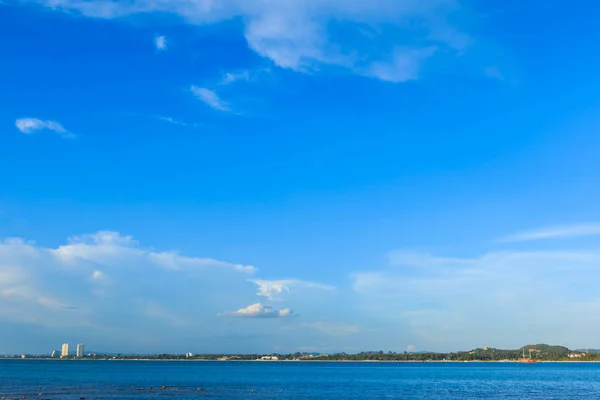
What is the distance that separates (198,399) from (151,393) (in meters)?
15.3

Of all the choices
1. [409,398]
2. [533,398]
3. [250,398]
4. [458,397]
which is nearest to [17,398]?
[250,398]

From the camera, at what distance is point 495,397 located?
346ft

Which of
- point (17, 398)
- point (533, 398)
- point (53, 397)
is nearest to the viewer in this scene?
point (17, 398)

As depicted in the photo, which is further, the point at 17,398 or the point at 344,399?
the point at 344,399

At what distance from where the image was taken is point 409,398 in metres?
103

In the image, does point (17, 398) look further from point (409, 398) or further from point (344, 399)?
point (409, 398)

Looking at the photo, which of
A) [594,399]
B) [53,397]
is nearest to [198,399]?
[53,397]

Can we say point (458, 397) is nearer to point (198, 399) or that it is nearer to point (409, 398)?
point (409, 398)

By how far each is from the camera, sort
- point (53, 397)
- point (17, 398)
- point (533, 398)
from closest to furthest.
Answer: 1. point (17, 398)
2. point (53, 397)
3. point (533, 398)

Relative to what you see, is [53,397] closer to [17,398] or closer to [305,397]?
[17,398]

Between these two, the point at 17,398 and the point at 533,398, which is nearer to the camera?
the point at 17,398

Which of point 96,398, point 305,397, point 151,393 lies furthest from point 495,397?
point 96,398

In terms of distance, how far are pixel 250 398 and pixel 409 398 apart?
29.1 meters

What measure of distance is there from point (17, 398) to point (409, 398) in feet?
219
